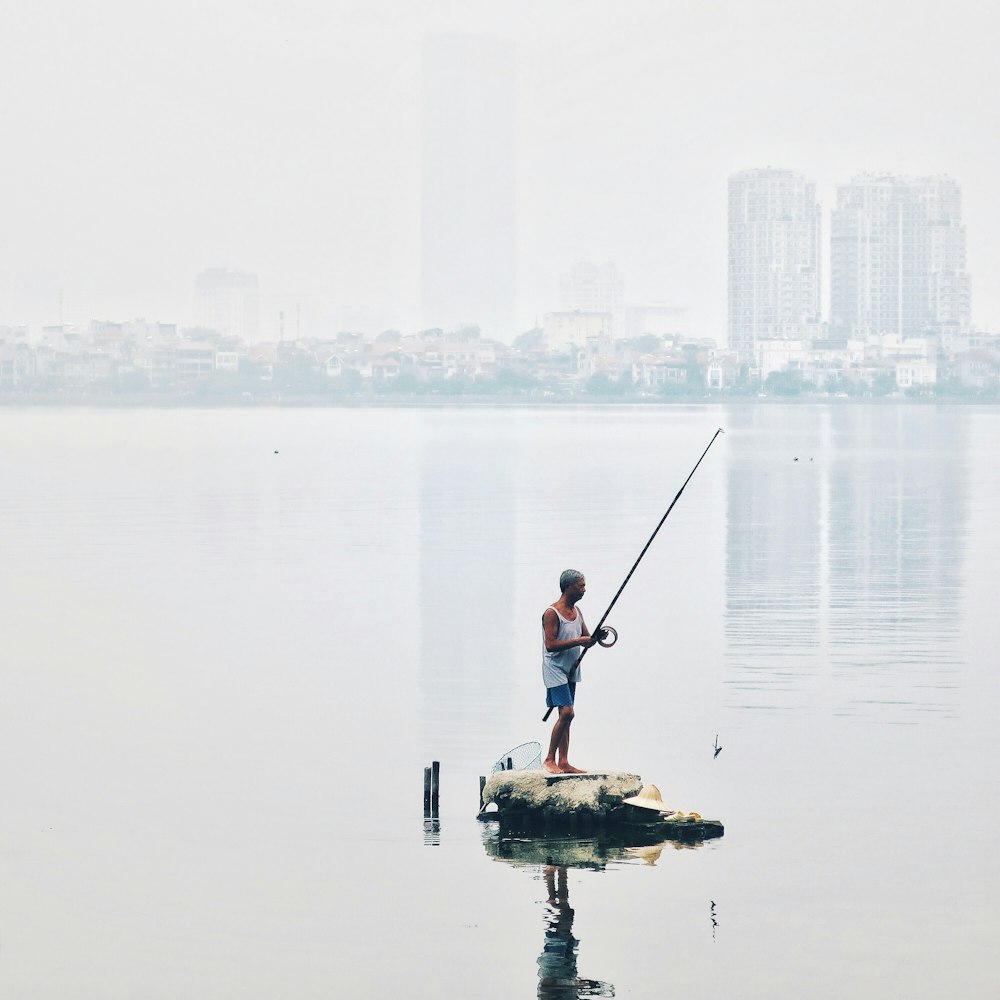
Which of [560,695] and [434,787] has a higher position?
[560,695]

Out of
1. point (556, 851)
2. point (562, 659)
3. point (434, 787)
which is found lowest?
point (556, 851)

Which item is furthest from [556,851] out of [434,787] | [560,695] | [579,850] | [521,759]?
[521,759]

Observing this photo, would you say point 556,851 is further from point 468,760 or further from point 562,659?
point 468,760

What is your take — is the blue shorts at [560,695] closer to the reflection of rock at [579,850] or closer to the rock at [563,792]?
the rock at [563,792]

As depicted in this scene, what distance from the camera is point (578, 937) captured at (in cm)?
959

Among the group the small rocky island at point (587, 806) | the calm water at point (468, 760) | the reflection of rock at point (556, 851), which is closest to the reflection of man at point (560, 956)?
the calm water at point (468, 760)

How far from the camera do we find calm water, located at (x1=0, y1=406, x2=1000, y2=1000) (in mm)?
9422

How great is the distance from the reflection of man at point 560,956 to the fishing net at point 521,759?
1.63 m

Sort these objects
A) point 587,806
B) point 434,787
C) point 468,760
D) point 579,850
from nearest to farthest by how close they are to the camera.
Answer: point 579,850 < point 587,806 < point 434,787 < point 468,760

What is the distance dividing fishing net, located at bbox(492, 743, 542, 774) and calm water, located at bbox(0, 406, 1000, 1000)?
0.39m

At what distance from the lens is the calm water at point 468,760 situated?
9.42 meters

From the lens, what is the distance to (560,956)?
934 cm

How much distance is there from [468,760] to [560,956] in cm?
473

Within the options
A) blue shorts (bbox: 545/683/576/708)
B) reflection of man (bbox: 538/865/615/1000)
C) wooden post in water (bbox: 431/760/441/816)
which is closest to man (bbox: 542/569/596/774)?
blue shorts (bbox: 545/683/576/708)
